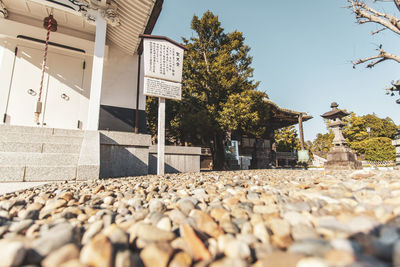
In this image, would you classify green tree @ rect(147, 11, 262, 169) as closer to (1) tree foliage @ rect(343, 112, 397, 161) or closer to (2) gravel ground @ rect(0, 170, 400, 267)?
(2) gravel ground @ rect(0, 170, 400, 267)

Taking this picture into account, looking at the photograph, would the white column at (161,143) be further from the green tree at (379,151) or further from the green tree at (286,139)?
the green tree at (379,151)

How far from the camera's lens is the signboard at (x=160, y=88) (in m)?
3.82

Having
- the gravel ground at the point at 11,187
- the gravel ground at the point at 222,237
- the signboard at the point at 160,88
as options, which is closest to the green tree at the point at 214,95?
the signboard at the point at 160,88

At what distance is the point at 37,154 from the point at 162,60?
9.27 ft

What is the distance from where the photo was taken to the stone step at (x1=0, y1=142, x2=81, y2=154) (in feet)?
8.54

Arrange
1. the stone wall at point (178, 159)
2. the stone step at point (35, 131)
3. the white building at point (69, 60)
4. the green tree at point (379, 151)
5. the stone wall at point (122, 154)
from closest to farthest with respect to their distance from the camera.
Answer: the stone step at point (35, 131) < the stone wall at point (122, 154) < the white building at point (69, 60) < the stone wall at point (178, 159) < the green tree at point (379, 151)

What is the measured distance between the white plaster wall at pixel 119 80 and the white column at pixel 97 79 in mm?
1652

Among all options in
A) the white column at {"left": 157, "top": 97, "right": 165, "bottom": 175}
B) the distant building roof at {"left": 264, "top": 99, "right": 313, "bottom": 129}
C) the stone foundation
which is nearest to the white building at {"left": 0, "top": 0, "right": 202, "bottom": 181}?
the white column at {"left": 157, "top": 97, "right": 165, "bottom": 175}

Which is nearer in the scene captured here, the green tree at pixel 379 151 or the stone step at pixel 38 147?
the stone step at pixel 38 147

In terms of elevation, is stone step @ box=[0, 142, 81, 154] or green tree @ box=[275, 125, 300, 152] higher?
green tree @ box=[275, 125, 300, 152]

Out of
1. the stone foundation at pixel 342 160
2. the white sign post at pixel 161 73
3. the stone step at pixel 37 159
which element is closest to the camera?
the stone step at pixel 37 159

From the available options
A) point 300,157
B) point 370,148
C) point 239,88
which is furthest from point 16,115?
point 370,148

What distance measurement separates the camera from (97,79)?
3.55m

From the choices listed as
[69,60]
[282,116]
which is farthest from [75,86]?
[282,116]
